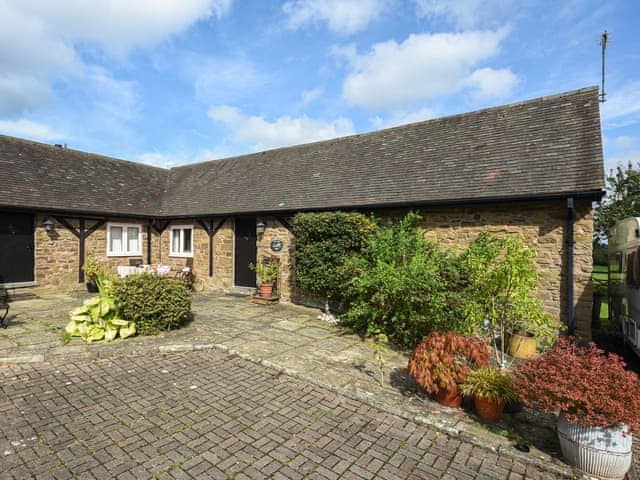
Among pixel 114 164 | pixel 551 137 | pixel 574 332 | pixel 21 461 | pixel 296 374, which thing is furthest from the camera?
pixel 114 164

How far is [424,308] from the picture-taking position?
22.0 ft

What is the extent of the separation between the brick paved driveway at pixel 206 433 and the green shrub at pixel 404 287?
2790 mm

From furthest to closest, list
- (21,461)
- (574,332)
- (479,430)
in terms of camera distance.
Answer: (574,332), (479,430), (21,461)

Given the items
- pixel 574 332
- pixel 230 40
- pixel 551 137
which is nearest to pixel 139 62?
pixel 230 40

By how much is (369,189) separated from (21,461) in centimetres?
862

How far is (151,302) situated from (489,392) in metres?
6.21

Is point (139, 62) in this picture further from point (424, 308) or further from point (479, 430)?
point (479, 430)

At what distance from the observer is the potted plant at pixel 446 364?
4.08 meters

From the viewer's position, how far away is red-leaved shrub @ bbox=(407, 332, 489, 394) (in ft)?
13.4

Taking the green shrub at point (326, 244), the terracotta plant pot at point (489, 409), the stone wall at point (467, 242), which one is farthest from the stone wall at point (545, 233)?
the terracotta plant pot at point (489, 409)

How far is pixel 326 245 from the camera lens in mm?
8914

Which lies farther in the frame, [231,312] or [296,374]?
[231,312]

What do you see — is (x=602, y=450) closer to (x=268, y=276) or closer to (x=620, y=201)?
(x=268, y=276)

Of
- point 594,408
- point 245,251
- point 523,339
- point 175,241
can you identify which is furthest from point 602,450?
point 175,241
